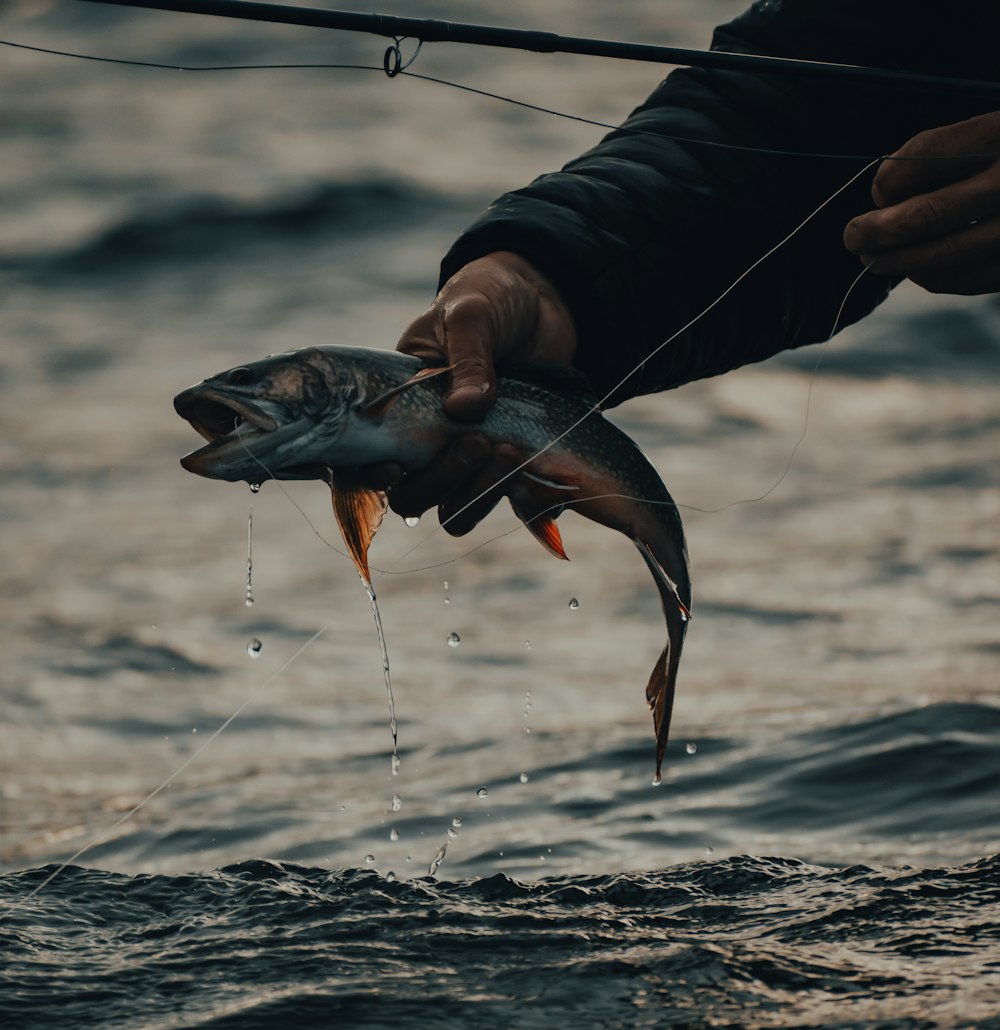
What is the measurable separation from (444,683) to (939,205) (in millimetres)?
3635

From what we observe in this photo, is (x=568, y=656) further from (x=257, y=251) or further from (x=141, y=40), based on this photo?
(x=141, y=40)

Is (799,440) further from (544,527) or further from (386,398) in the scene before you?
(386,398)

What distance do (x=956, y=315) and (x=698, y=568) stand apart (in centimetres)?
456

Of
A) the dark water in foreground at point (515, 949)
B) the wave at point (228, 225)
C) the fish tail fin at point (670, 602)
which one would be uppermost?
the wave at point (228, 225)

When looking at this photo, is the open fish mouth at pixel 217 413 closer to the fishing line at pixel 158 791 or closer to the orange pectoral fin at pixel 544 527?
the orange pectoral fin at pixel 544 527

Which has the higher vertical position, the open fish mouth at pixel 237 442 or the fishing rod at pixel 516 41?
the fishing rod at pixel 516 41

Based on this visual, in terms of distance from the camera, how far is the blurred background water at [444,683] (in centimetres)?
359

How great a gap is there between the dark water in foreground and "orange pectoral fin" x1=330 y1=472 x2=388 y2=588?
828 millimetres

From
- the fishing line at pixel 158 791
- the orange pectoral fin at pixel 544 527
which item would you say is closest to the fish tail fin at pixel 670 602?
the orange pectoral fin at pixel 544 527

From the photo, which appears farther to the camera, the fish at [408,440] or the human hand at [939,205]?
the human hand at [939,205]

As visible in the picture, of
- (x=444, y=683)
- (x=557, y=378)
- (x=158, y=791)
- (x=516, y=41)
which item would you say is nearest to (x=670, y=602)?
(x=557, y=378)

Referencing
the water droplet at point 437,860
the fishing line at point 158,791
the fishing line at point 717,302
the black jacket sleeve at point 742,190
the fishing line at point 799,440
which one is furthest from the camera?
the water droplet at point 437,860

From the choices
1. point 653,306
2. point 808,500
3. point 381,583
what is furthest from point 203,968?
point 808,500

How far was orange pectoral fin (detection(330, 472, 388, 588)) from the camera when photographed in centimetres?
347
